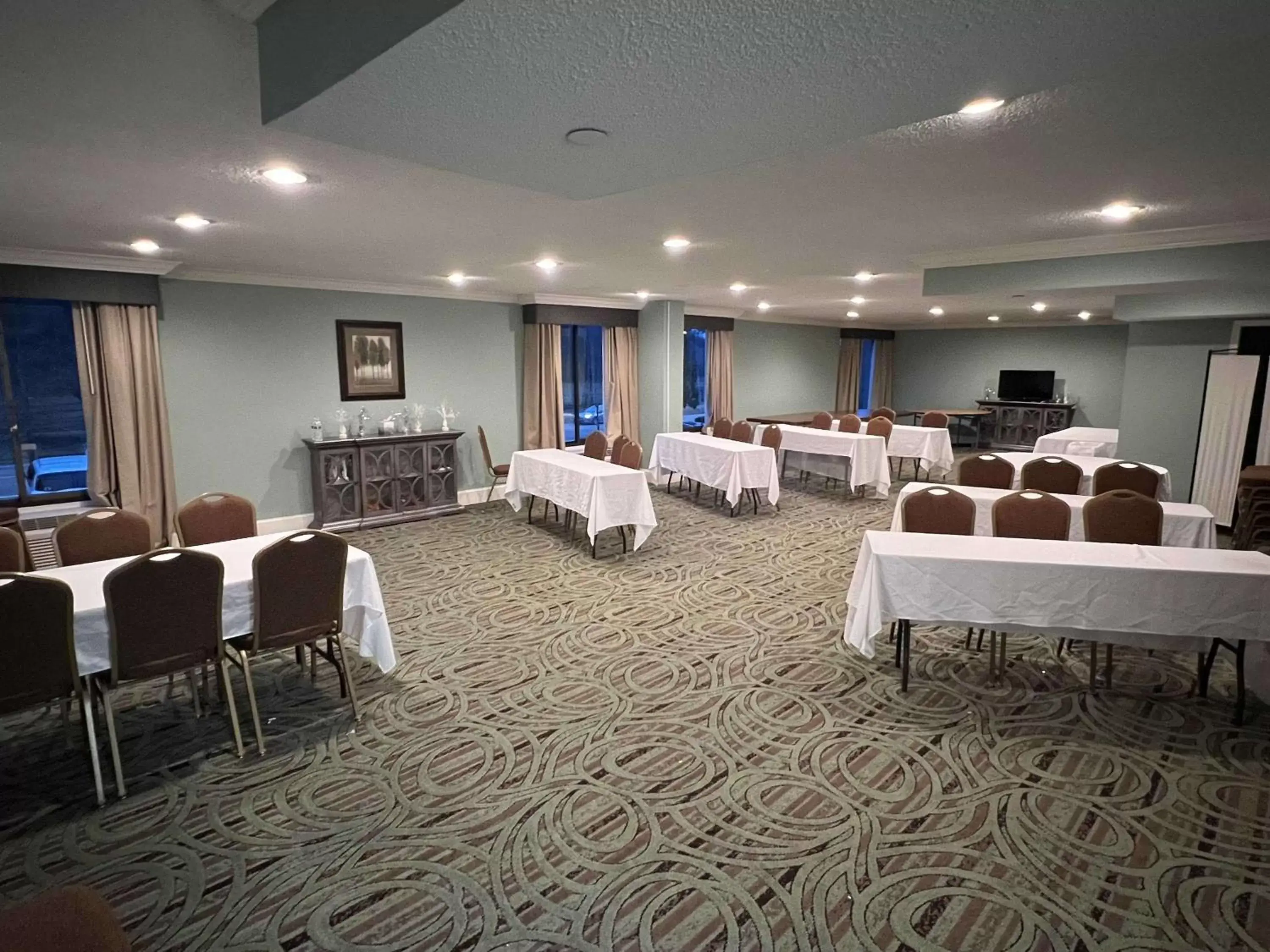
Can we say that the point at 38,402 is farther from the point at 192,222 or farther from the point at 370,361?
the point at 192,222

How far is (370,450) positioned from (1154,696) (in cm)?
629

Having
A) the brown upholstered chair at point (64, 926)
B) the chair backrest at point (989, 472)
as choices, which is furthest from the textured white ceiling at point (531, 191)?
the brown upholstered chair at point (64, 926)

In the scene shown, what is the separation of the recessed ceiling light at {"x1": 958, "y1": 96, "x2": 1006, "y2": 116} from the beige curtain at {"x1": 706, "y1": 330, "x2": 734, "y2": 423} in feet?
27.3

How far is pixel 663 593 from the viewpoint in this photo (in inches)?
187

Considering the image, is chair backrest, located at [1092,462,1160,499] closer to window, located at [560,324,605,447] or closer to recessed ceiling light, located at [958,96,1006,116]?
recessed ceiling light, located at [958,96,1006,116]

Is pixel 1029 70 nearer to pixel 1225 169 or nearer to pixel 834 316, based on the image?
pixel 1225 169

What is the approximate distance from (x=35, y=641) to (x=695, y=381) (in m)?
9.09

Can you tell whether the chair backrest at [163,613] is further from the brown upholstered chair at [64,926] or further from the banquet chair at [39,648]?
the brown upholstered chair at [64,926]

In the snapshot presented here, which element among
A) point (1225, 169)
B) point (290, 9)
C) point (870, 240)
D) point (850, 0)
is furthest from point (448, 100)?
point (870, 240)

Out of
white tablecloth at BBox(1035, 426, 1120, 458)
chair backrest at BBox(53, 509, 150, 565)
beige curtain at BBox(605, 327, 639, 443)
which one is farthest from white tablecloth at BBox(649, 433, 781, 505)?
chair backrest at BBox(53, 509, 150, 565)

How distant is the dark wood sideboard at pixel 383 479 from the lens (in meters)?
6.35

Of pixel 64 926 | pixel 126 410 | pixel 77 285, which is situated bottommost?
pixel 64 926

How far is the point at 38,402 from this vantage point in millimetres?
5246

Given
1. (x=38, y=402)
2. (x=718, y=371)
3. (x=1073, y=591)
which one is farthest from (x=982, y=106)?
(x=718, y=371)
